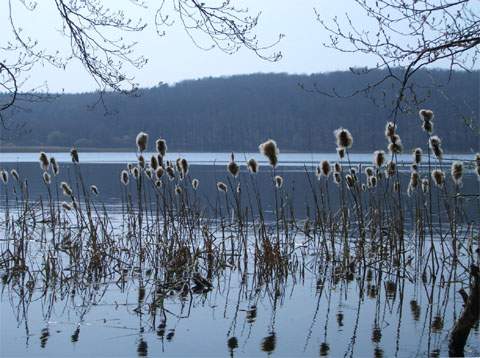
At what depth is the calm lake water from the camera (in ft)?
16.9

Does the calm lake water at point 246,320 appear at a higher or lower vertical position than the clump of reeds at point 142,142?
lower

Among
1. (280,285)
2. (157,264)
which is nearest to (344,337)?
(280,285)

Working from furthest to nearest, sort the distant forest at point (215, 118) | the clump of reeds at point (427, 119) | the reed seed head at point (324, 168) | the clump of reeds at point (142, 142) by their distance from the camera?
the distant forest at point (215, 118) < the reed seed head at point (324, 168) < the clump of reeds at point (142, 142) < the clump of reeds at point (427, 119)

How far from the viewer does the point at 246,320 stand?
6008 mm

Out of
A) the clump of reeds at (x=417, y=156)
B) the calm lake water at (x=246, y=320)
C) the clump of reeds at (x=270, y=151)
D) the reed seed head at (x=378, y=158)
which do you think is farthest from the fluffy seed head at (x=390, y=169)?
the clump of reeds at (x=270, y=151)

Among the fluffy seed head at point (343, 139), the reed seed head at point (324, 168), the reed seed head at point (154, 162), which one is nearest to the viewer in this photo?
the fluffy seed head at point (343, 139)

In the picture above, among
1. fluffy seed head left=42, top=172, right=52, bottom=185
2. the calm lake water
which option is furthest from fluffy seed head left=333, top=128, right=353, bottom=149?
fluffy seed head left=42, top=172, right=52, bottom=185

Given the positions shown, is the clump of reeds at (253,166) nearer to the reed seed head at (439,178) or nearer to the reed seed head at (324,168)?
the reed seed head at (324,168)

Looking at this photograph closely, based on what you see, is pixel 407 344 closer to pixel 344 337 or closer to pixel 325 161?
pixel 344 337

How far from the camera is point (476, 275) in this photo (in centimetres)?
462

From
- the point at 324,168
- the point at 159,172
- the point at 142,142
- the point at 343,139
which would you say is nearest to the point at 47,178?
the point at 159,172

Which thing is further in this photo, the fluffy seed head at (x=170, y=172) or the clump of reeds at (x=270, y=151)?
the fluffy seed head at (x=170, y=172)

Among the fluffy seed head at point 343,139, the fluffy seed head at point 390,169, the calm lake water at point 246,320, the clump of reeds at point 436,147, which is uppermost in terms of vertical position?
the fluffy seed head at point 343,139

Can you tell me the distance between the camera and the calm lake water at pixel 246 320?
516 centimetres
